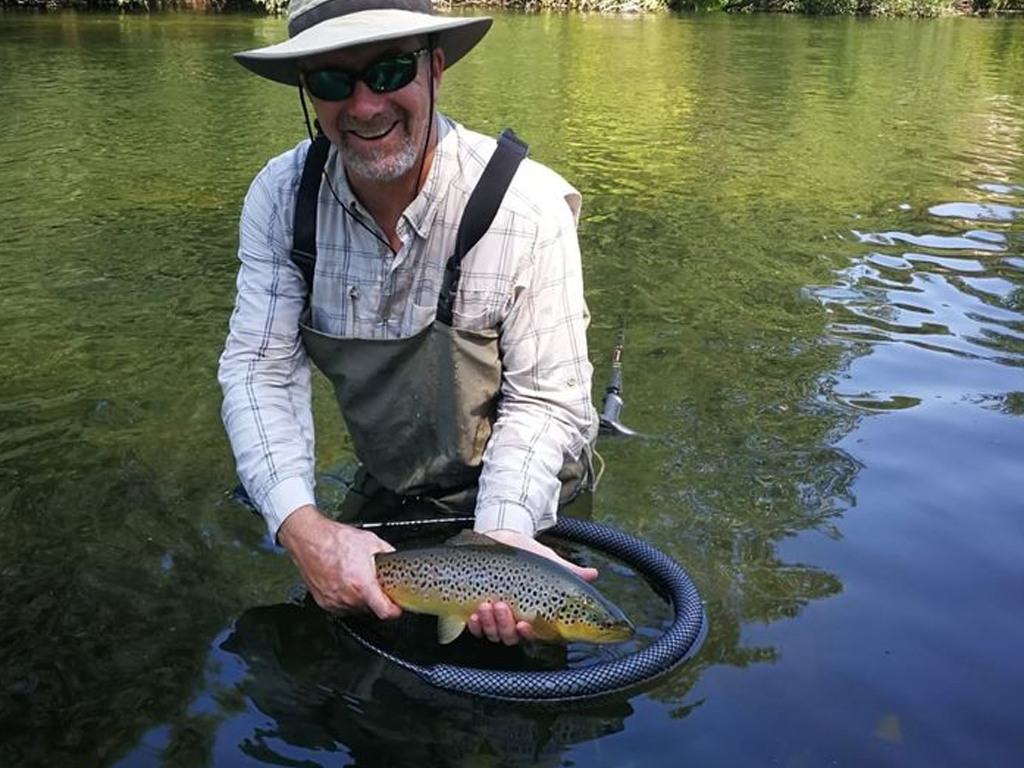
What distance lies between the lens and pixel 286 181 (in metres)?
3.66

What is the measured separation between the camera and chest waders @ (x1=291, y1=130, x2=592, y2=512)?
358cm

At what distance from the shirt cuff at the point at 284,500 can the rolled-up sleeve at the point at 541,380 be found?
2.00 feet

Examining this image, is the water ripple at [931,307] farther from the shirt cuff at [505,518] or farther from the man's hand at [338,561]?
the man's hand at [338,561]

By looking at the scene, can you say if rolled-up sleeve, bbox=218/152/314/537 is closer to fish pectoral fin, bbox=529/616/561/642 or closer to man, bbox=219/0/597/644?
man, bbox=219/0/597/644

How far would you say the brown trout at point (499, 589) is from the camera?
3.11m

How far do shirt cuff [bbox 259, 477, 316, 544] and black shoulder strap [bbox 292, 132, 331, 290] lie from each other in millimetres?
827

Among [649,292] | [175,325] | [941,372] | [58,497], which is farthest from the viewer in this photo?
[649,292]

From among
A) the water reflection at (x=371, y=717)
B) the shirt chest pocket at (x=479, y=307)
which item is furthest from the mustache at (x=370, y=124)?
the water reflection at (x=371, y=717)

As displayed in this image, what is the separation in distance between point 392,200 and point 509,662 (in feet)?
5.73

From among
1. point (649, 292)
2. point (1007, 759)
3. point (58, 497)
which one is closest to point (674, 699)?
point (1007, 759)

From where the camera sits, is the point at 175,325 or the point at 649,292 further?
the point at 649,292

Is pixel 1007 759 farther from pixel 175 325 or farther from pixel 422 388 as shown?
pixel 175 325

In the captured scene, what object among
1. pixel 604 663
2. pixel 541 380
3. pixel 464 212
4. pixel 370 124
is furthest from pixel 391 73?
pixel 604 663

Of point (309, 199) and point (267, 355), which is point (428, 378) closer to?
point (267, 355)
